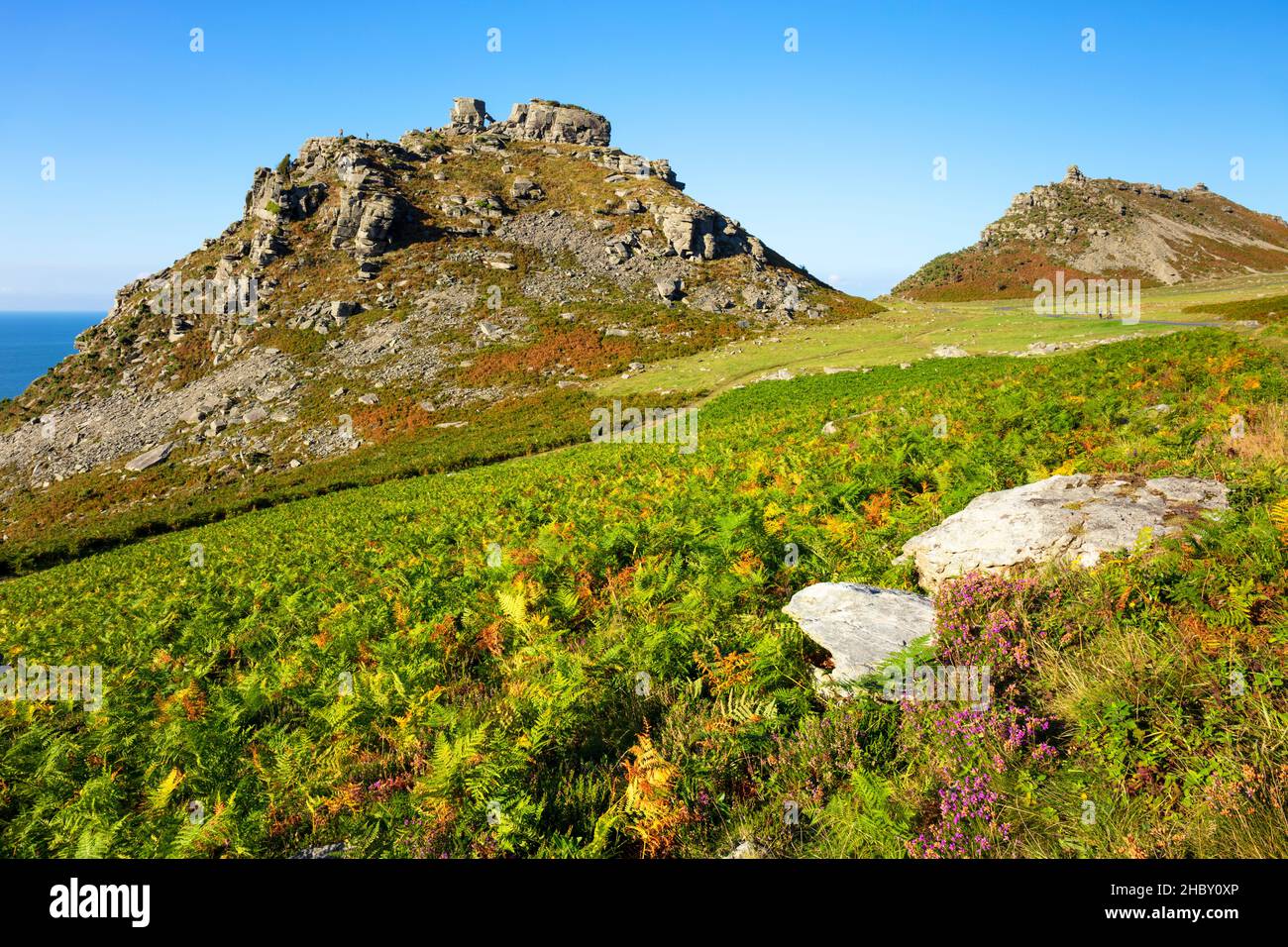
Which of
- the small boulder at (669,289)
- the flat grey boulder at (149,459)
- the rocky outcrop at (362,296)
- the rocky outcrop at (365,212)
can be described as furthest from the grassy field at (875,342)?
the rocky outcrop at (365,212)

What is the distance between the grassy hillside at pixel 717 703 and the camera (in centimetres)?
369

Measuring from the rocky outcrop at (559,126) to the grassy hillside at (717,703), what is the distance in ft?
358

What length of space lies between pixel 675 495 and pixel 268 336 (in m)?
60.3

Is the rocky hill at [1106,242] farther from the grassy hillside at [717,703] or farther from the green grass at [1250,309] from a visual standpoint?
the grassy hillside at [717,703]

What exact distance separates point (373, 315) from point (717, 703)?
6385cm

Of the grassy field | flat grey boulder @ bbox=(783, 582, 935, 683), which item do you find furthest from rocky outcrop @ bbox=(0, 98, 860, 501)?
flat grey boulder @ bbox=(783, 582, 935, 683)

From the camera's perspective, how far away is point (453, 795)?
4.32m

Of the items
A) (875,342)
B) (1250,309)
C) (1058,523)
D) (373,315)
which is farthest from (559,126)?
(1058,523)

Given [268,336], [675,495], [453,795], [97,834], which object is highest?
[268,336]

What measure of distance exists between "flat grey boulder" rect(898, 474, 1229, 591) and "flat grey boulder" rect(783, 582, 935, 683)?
2.42 ft

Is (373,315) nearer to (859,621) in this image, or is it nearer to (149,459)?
(149,459)
